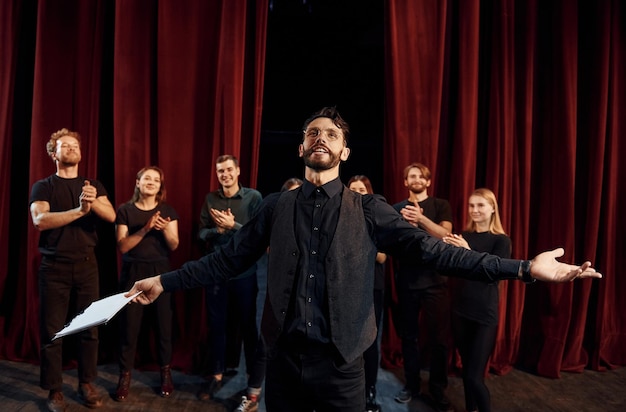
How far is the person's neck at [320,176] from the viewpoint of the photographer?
166 centimetres

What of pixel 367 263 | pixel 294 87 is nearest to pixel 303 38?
pixel 294 87

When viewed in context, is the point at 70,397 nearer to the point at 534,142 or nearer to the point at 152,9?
the point at 152,9

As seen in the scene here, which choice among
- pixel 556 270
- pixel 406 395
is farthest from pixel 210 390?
pixel 556 270

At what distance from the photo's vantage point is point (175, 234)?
10.3ft

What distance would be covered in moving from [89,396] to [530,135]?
3.45m

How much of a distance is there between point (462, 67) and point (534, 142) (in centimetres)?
84

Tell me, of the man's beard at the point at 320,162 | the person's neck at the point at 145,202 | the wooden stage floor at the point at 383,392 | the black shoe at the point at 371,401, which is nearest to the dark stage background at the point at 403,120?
the wooden stage floor at the point at 383,392

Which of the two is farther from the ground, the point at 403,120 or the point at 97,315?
the point at 403,120

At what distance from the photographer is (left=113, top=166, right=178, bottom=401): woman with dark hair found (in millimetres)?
3053

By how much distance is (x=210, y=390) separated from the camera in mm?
3119

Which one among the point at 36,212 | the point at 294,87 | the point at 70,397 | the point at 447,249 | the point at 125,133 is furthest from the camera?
the point at 294,87

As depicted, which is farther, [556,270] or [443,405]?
[443,405]

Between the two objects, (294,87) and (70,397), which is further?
(294,87)

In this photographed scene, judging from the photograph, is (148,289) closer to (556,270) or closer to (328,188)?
Answer: (328,188)
